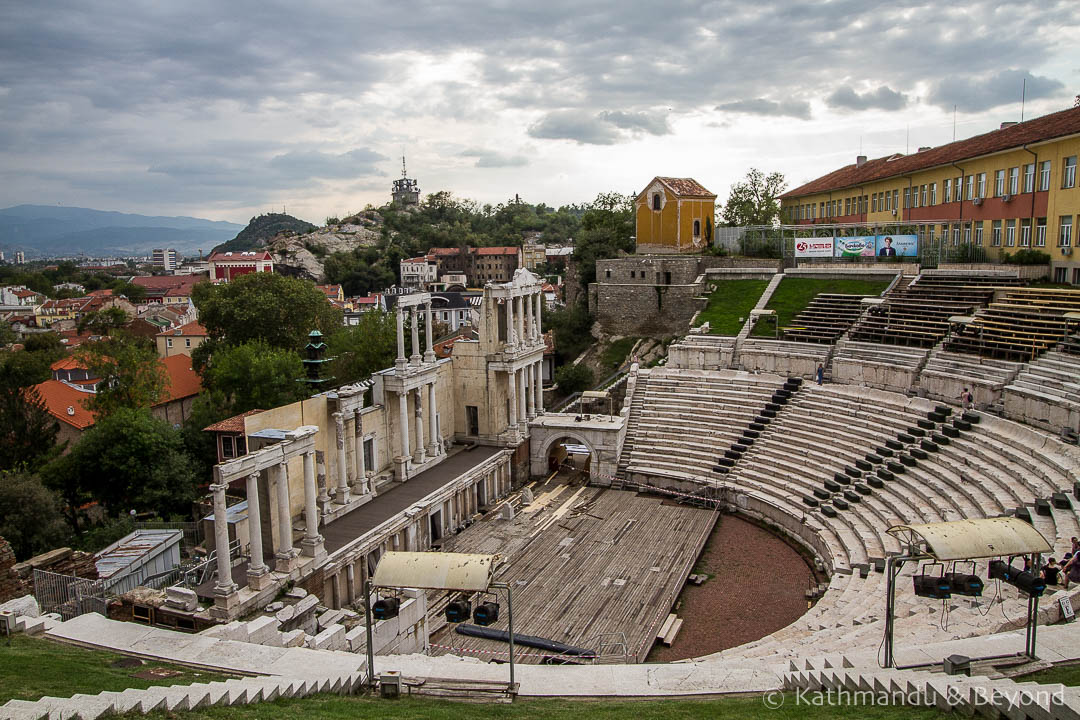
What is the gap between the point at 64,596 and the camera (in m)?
16.2

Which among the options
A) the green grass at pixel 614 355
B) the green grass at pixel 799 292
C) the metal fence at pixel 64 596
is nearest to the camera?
the metal fence at pixel 64 596

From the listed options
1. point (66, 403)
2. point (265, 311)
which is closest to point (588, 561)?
point (66, 403)

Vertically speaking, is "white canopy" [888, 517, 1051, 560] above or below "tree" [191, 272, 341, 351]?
below

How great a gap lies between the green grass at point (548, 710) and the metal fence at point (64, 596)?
7416 millimetres

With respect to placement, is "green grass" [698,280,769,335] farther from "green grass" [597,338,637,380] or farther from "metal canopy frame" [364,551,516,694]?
"metal canopy frame" [364,551,516,694]

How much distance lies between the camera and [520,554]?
953 inches

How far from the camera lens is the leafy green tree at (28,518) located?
72.0 feet

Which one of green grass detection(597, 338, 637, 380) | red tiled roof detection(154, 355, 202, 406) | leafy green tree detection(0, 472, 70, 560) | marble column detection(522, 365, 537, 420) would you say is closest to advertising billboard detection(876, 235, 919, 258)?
green grass detection(597, 338, 637, 380)

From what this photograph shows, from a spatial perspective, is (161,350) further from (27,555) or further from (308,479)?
(308,479)

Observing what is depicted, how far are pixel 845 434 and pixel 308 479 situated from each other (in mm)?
19318

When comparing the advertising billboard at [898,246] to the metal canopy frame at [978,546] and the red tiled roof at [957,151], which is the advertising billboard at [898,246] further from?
the metal canopy frame at [978,546]

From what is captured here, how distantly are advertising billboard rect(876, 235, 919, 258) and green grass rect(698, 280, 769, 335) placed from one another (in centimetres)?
643

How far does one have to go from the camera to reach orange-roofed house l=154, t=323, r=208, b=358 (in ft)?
223

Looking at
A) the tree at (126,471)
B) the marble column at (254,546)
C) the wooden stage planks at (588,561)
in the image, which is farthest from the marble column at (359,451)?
the tree at (126,471)
